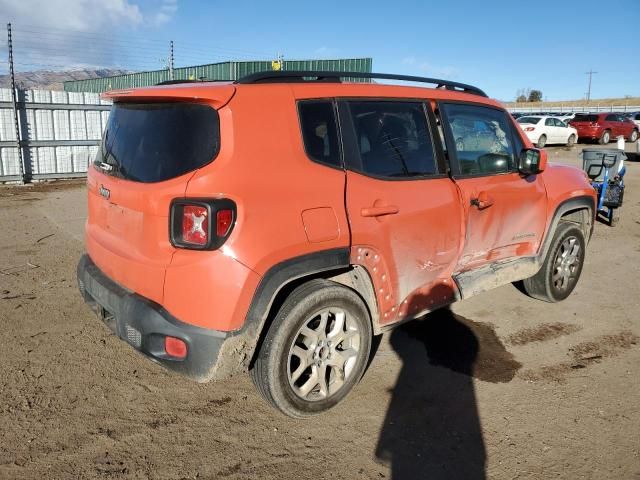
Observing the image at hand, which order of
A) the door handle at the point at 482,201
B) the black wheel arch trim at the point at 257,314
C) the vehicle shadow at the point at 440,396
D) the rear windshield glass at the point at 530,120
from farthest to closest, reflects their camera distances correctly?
1. the rear windshield glass at the point at 530,120
2. the door handle at the point at 482,201
3. the vehicle shadow at the point at 440,396
4. the black wheel arch trim at the point at 257,314

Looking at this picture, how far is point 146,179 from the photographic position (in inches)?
111

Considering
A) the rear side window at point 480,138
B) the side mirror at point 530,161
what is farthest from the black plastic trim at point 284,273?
the side mirror at point 530,161

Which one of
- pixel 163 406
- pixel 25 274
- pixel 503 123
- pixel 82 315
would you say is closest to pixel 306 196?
pixel 163 406

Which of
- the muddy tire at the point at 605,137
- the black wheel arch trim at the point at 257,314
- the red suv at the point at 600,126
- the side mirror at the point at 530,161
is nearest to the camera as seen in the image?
the black wheel arch trim at the point at 257,314

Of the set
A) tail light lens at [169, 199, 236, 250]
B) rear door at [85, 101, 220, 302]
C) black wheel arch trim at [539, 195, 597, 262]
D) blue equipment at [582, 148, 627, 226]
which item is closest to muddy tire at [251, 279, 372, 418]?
tail light lens at [169, 199, 236, 250]

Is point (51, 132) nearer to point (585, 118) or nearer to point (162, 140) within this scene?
point (162, 140)

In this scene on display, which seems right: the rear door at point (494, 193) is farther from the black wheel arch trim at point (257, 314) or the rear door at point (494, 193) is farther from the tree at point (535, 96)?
the tree at point (535, 96)

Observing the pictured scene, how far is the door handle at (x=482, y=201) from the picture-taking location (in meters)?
3.78

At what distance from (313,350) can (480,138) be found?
2192 millimetres

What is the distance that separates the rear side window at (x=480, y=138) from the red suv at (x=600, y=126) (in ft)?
84.6

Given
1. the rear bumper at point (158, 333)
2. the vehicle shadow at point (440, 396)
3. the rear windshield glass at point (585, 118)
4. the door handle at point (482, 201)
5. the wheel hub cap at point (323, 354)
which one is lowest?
the vehicle shadow at point (440, 396)

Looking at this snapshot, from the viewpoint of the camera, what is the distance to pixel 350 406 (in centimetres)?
325

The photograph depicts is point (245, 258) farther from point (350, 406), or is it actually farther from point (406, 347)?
point (406, 347)

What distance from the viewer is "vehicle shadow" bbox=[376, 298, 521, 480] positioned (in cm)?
274
